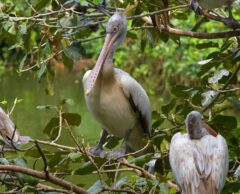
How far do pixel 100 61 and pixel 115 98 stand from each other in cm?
24

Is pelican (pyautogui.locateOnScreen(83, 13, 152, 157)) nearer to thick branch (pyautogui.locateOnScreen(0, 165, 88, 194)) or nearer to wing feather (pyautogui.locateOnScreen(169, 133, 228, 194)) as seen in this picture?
wing feather (pyautogui.locateOnScreen(169, 133, 228, 194))

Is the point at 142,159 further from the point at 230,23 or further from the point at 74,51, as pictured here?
the point at 74,51

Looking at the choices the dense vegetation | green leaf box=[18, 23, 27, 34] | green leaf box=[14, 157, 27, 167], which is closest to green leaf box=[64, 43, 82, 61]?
the dense vegetation

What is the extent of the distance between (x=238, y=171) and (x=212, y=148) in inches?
8.8

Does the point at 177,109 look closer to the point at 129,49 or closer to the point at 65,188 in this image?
the point at 65,188

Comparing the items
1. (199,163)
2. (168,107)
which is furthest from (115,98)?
(199,163)

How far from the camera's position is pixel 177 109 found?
3.46m

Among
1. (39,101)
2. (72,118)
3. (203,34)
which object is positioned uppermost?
(203,34)

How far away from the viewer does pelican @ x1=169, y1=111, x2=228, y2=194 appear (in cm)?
271

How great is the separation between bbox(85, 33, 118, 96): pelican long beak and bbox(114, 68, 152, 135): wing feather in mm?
159

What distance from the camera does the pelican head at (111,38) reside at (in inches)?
136

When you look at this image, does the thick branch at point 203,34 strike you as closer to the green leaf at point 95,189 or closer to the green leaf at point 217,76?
the green leaf at point 217,76

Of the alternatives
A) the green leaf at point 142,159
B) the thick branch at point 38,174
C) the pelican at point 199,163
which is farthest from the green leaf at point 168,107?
the thick branch at point 38,174

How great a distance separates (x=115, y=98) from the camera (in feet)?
12.2
